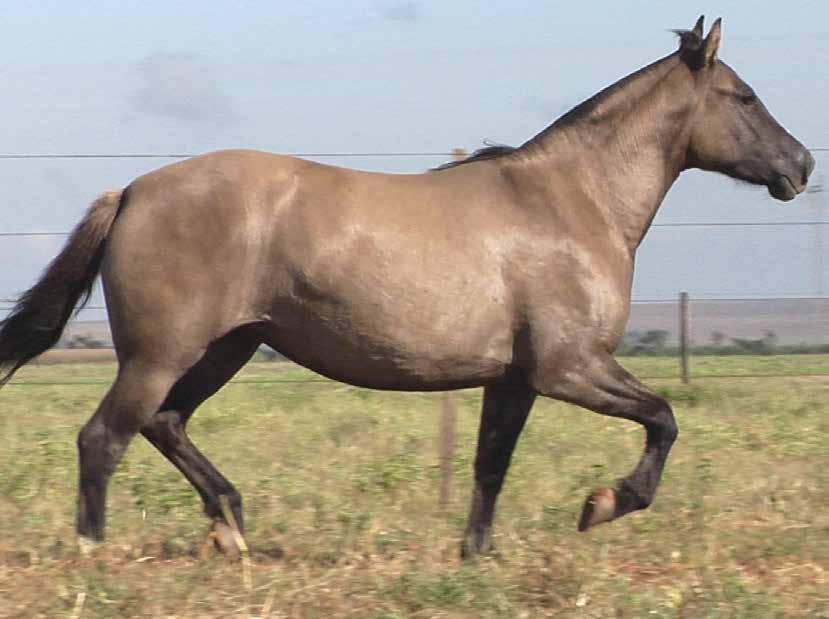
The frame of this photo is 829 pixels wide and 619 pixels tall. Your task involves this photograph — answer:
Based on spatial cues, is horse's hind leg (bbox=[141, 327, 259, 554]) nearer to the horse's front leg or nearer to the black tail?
the black tail

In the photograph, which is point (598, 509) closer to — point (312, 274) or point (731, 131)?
point (312, 274)

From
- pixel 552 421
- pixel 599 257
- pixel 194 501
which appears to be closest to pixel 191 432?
pixel 552 421

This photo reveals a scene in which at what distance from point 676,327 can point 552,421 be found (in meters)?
6.05

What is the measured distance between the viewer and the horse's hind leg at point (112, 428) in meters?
5.85

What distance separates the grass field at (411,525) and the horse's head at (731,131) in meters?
1.46

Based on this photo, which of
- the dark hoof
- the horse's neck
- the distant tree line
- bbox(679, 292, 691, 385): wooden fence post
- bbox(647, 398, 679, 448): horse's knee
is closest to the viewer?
bbox(647, 398, 679, 448): horse's knee

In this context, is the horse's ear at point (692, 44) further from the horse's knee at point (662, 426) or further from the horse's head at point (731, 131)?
the horse's knee at point (662, 426)

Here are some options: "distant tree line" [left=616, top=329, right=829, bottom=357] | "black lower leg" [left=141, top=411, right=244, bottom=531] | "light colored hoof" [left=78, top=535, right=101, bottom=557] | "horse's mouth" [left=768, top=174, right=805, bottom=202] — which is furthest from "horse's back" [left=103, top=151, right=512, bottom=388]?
"distant tree line" [left=616, top=329, right=829, bottom=357]

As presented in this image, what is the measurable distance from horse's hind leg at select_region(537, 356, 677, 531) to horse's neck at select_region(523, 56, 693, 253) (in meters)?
0.60

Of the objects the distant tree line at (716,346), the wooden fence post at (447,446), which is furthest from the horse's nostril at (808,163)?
the distant tree line at (716,346)

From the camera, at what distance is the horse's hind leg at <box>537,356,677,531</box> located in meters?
5.88

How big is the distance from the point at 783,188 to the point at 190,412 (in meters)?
2.64

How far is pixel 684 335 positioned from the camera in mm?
14992

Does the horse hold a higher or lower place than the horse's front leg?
higher
